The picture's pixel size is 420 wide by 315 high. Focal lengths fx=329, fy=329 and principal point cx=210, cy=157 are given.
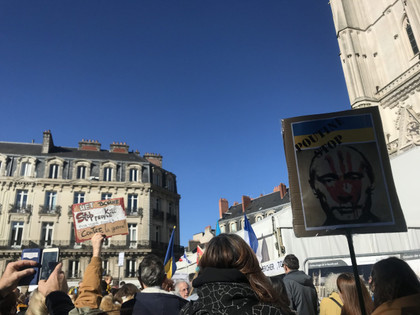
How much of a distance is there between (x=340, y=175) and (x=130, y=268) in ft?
107

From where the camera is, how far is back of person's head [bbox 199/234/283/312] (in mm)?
1704

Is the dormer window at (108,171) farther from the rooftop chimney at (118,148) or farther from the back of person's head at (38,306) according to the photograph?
the back of person's head at (38,306)

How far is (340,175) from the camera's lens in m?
3.28

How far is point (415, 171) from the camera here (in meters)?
9.43

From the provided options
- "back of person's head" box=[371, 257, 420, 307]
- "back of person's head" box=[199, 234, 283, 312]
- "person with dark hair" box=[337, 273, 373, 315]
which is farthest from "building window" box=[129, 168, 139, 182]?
"back of person's head" box=[199, 234, 283, 312]

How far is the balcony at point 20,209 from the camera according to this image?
1232 inches

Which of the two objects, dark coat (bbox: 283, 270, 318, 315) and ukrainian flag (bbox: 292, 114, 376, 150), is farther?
dark coat (bbox: 283, 270, 318, 315)

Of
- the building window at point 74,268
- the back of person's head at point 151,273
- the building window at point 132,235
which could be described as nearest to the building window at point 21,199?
the building window at point 74,268

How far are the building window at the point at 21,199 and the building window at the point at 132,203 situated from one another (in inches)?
389

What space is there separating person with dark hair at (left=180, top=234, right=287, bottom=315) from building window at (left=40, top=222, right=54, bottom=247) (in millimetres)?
33950

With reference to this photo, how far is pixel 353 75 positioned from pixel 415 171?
1511 cm

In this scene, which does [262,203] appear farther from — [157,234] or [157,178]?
[157,234]

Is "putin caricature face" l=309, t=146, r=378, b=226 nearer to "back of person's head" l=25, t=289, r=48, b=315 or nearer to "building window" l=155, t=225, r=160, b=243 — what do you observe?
"back of person's head" l=25, t=289, r=48, b=315

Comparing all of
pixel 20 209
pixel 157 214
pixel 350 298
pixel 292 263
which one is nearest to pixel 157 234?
pixel 157 214
